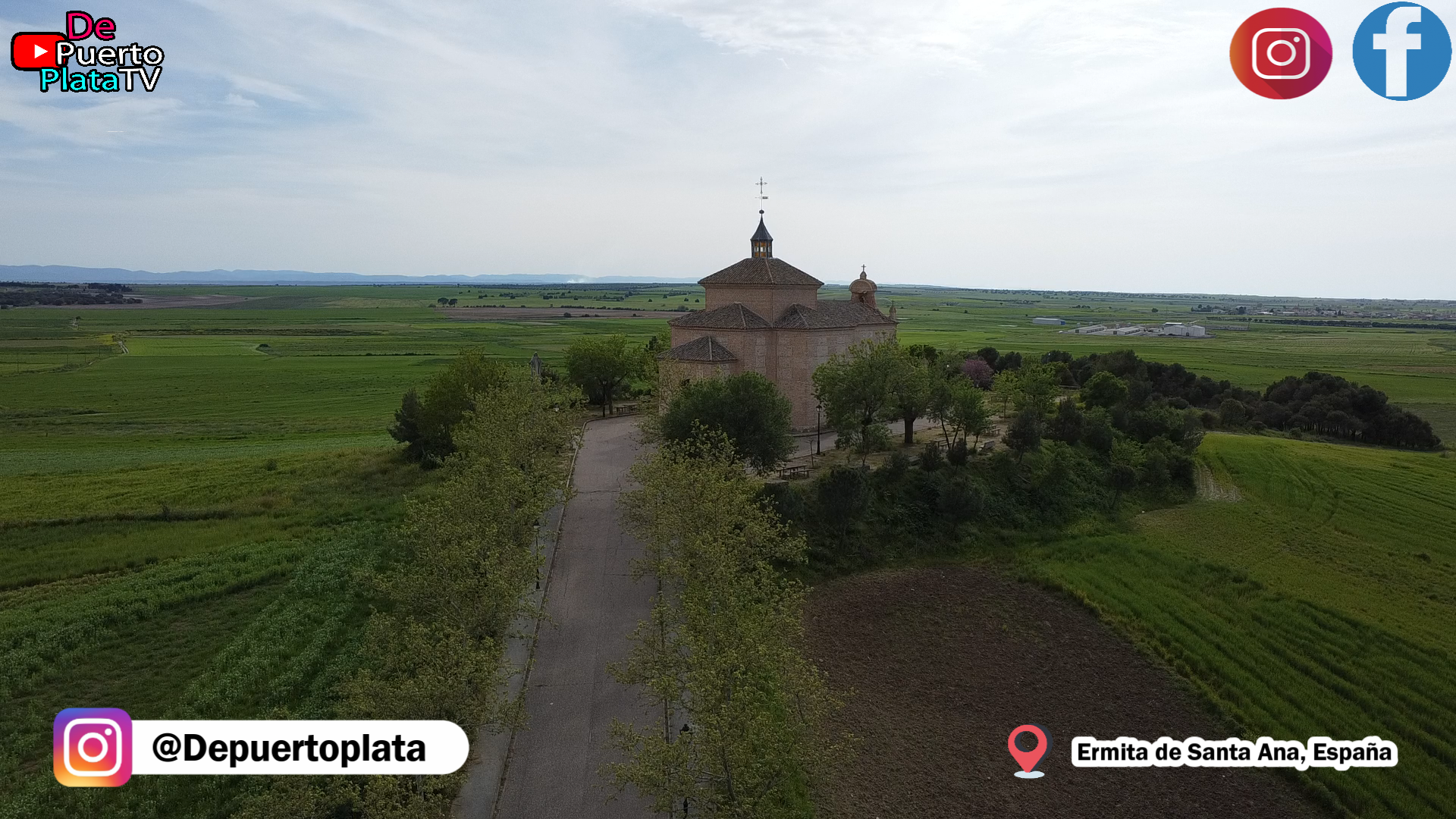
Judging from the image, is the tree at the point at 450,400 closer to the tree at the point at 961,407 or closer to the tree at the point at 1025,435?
the tree at the point at 961,407

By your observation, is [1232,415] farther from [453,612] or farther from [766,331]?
[453,612]

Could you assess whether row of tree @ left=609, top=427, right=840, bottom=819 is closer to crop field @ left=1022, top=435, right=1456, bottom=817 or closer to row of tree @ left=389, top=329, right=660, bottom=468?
crop field @ left=1022, top=435, right=1456, bottom=817

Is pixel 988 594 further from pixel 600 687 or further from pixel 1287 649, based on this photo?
pixel 600 687

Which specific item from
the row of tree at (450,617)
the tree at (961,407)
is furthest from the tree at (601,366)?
the tree at (961,407)

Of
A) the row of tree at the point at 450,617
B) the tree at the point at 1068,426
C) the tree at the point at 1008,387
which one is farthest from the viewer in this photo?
the tree at the point at 1008,387

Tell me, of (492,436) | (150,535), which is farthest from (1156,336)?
(150,535)

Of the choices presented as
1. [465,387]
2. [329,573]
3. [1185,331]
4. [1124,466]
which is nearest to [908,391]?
[1124,466]

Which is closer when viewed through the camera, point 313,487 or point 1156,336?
point 313,487
